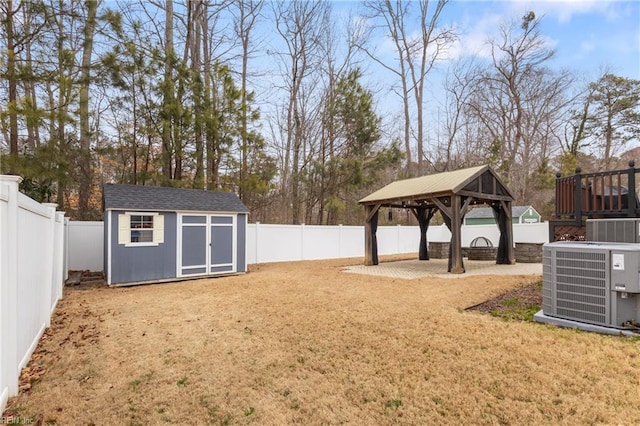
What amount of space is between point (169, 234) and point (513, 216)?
19560 mm

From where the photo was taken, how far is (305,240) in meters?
13.5

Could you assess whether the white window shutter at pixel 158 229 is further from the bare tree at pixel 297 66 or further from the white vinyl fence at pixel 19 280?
the bare tree at pixel 297 66

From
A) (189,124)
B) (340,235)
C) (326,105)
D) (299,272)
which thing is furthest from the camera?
(326,105)

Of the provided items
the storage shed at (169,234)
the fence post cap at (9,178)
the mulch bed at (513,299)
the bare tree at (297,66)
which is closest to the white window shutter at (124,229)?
the storage shed at (169,234)

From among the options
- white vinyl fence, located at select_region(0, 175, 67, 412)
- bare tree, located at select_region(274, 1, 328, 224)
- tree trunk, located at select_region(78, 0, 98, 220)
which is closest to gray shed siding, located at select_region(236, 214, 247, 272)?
tree trunk, located at select_region(78, 0, 98, 220)

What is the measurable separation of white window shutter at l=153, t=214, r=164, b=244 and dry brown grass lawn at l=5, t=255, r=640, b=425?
10.3 ft

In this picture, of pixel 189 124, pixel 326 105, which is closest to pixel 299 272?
pixel 189 124

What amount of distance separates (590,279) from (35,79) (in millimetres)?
10975

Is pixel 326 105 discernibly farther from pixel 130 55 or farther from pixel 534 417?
pixel 534 417

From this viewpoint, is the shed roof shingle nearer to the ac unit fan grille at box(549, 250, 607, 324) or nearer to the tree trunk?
the tree trunk

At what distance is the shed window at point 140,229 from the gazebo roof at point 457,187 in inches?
257

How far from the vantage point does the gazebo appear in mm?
9094

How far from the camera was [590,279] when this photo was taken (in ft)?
12.7

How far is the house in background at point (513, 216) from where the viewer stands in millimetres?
20594
